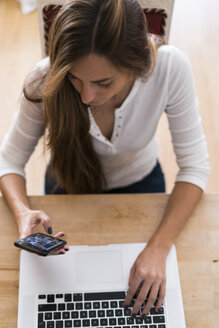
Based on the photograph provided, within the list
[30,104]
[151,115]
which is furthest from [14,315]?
[151,115]

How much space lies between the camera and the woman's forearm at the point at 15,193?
106cm

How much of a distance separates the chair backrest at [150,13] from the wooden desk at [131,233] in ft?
1.51

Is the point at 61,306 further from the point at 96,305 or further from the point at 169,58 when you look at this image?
the point at 169,58

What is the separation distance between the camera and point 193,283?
0.97 m

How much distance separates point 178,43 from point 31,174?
1.18 m

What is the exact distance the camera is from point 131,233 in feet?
3.44

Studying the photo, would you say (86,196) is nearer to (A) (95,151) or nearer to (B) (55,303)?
(A) (95,151)

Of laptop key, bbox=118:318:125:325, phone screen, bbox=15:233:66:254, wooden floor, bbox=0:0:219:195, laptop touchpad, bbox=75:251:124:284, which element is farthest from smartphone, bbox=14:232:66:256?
Answer: wooden floor, bbox=0:0:219:195

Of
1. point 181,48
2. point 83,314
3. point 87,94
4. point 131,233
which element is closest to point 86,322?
point 83,314

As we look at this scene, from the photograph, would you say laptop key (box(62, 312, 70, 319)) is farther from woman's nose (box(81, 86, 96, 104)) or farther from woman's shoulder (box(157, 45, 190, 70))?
woman's shoulder (box(157, 45, 190, 70))

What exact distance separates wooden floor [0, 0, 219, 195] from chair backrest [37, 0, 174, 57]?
3.13 ft

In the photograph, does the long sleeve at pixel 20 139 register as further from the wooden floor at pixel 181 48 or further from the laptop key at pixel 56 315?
the wooden floor at pixel 181 48

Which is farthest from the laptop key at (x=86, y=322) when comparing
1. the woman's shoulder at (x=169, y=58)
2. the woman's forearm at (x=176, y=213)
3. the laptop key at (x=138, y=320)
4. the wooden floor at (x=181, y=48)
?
the wooden floor at (x=181, y=48)

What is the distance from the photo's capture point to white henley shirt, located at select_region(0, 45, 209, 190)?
1.11m
